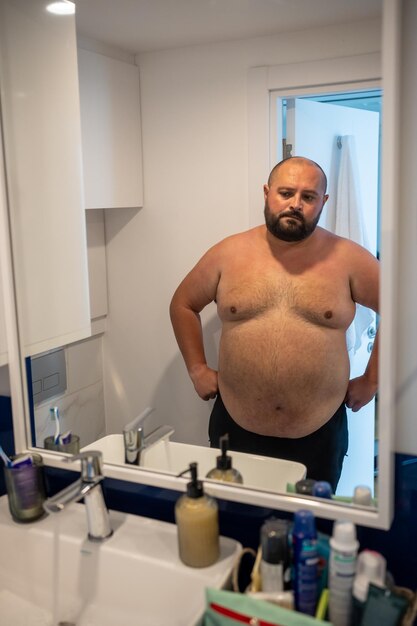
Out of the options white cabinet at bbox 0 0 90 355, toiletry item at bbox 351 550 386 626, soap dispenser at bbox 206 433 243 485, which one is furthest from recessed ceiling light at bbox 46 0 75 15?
toiletry item at bbox 351 550 386 626

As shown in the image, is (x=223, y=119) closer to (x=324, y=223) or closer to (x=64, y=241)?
(x=324, y=223)

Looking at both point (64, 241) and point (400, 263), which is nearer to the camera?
point (400, 263)

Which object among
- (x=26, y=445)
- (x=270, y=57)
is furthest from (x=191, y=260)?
(x=26, y=445)

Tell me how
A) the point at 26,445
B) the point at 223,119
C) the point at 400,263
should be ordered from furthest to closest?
the point at 26,445 → the point at 223,119 → the point at 400,263

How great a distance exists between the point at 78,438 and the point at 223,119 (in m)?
0.77

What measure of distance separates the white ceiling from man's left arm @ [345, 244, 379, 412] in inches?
16.7

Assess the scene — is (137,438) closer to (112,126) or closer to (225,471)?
(225,471)

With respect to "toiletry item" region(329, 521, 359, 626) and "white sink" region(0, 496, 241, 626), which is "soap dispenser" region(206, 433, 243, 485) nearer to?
"white sink" region(0, 496, 241, 626)

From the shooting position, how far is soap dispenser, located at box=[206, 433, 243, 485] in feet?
3.76

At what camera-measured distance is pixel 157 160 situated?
1.31 m

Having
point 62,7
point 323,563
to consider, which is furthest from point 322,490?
point 62,7

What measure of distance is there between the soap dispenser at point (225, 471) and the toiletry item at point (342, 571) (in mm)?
281

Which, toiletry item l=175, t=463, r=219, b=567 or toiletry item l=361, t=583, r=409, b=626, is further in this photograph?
toiletry item l=175, t=463, r=219, b=567

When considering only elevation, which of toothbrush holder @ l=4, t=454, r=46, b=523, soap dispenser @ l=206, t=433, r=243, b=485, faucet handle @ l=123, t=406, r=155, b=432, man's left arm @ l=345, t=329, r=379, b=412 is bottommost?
toothbrush holder @ l=4, t=454, r=46, b=523
